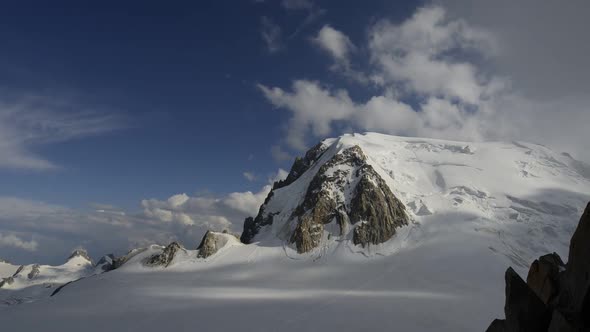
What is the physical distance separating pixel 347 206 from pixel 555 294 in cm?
11973

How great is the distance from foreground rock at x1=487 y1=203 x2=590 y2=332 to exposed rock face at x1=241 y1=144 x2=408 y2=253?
10702cm

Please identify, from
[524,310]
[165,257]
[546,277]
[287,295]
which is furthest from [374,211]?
[524,310]

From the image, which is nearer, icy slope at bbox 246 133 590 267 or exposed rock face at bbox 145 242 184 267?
icy slope at bbox 246 133 590 267

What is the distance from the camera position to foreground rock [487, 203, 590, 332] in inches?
508

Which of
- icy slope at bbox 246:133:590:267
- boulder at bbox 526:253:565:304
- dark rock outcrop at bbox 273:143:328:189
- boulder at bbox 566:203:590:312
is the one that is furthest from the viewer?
dark rock outcrop at bbox 273:143:328:189

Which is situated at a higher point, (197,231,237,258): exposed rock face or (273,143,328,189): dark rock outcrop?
(273,143,328,189): dark rock outcrop

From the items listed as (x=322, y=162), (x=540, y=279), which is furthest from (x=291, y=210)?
(x=540, y=279)

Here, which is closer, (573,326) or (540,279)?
(573,326)

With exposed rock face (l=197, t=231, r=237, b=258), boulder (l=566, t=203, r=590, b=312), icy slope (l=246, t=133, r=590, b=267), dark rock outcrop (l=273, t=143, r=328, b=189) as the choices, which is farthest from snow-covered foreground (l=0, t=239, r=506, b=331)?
dark rock outcrop (l=273, t=143, r=328, b=189)

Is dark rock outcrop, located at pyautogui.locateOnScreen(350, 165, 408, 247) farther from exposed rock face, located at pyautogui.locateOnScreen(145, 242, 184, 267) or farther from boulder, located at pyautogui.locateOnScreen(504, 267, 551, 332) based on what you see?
boulder, located at pyautogui.locateOnScreen(504, 267, 551, 332)

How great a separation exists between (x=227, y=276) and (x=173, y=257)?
31.9 metres

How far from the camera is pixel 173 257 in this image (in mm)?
130000

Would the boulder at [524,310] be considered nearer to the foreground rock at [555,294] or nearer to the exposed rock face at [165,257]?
the foreground rock at [555,294]

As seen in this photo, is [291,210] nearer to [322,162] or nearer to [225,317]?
[322,162]
